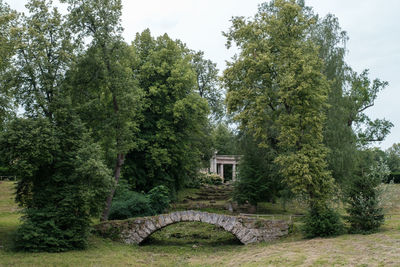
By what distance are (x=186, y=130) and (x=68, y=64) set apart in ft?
50.8

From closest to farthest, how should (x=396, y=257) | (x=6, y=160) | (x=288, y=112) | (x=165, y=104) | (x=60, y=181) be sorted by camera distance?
1. (x=396, y=257)
2. (x=6, y=160)
3. (x=60, y=181)
4. (x=288, y=112)
5. (x=165, y=104)

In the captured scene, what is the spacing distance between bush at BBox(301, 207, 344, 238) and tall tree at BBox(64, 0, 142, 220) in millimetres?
11867

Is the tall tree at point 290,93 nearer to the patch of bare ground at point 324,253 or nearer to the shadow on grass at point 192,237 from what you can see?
the patch of bare ground at point 324,253

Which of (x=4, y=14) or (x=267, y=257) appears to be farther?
(x=4, y=14)

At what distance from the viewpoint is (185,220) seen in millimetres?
23234

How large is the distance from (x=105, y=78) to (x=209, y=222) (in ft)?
35.5

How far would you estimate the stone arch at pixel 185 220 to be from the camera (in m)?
23.0

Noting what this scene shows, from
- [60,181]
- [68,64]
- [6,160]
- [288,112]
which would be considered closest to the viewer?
[6,160]

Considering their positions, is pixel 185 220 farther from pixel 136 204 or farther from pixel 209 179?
pixel 209 179

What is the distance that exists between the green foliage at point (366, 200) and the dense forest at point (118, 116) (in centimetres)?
6

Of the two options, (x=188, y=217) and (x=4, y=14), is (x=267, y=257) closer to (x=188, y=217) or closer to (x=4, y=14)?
(x=188, y=217)

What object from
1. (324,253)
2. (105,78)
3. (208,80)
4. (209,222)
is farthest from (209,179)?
(324,253)

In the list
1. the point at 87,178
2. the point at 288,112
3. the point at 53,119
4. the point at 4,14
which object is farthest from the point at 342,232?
the point at 4,14

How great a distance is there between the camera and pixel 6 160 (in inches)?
762
